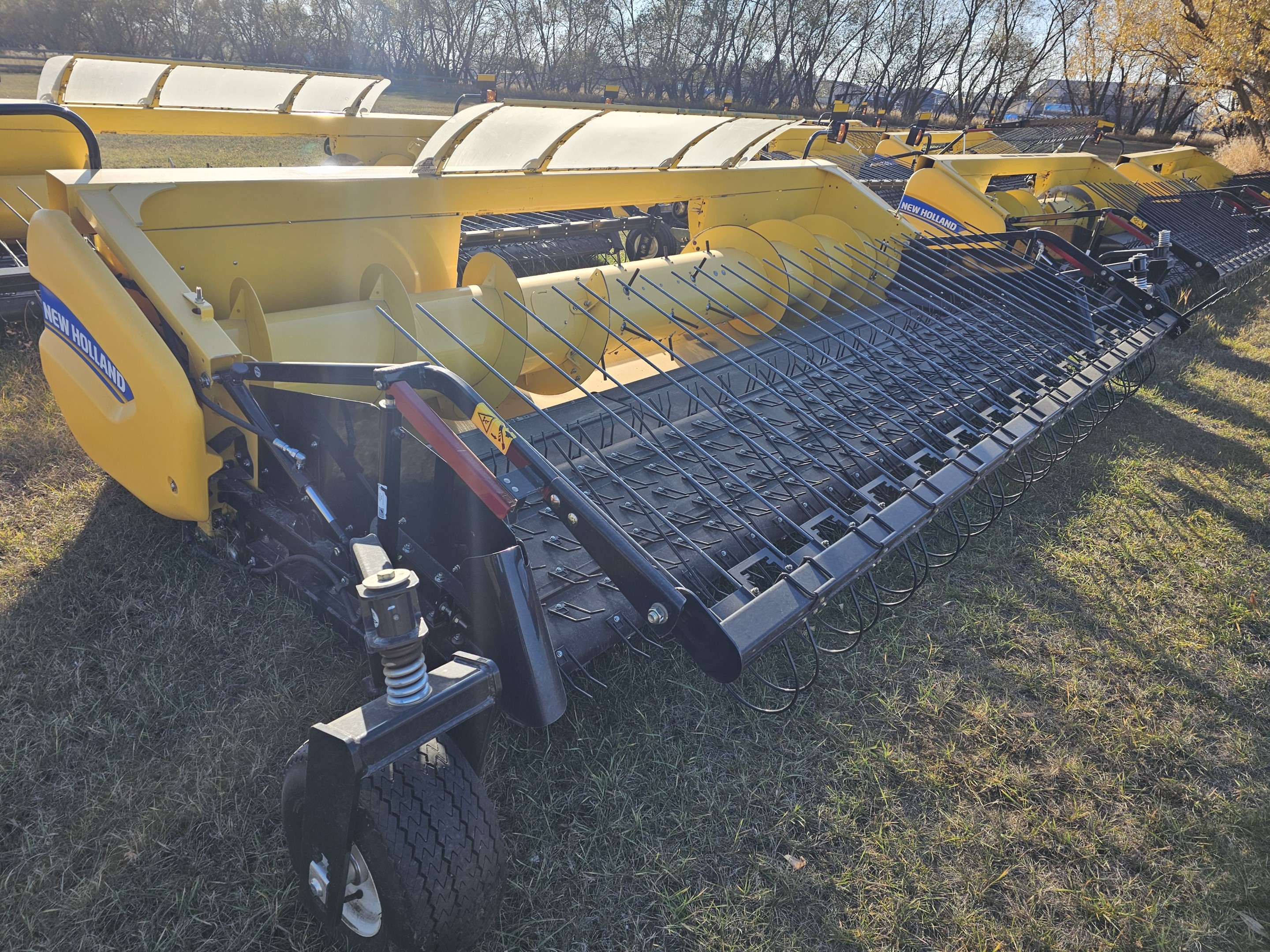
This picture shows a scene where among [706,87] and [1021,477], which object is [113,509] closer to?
[1021,477]

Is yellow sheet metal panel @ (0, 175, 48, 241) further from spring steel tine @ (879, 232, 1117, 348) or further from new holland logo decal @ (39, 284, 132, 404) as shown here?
spring steel tine @ (879, 232, 1117, 348)

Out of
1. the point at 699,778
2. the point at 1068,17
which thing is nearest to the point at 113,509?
the point at 699,778

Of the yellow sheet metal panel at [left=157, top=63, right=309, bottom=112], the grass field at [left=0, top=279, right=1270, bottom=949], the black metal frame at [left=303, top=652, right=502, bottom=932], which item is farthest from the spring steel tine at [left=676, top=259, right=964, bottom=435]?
the yellow sheet metal panel at [left=157, top=63, right=309, bottom=112]

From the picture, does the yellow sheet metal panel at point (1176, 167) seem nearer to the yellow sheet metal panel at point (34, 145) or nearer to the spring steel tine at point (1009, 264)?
the spring steel tine at point (1009, 264)

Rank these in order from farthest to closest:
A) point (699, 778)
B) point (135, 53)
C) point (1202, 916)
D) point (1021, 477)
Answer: point (135, 53), point (1021, 477), point (699, 778), point (1202, 916)

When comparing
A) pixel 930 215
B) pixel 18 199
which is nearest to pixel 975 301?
pixel 930 215

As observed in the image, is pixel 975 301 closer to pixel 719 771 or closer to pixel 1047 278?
pixel 1047 278

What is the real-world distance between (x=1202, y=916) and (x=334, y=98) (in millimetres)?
6193

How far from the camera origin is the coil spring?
1363 mm

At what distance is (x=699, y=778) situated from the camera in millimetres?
2162

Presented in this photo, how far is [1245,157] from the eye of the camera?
49.2ft

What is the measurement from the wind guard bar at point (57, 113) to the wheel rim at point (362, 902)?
7.69ft

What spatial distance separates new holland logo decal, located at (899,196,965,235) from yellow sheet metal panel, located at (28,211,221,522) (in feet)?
17.4

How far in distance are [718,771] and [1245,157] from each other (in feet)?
62.0
